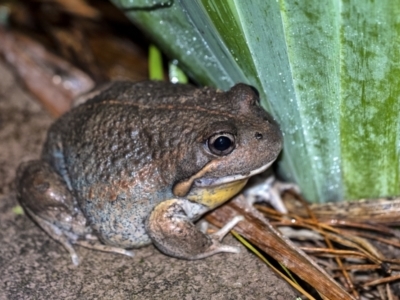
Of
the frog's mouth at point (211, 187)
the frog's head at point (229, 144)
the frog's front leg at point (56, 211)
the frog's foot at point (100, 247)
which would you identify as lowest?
the frog's foot at point (100, 247)

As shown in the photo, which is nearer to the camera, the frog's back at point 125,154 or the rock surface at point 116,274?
the rock surface at point 116,274

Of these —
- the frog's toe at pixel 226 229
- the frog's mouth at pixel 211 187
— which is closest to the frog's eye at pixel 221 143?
the frog's mouth at pixel 211 187

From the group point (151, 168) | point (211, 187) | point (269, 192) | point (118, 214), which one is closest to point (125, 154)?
point (151, 168)

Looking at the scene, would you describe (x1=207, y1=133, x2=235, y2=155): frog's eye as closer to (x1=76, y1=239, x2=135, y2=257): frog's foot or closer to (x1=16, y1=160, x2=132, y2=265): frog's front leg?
(x1=76, y1=239, x2=135, y2=257): frog's foot

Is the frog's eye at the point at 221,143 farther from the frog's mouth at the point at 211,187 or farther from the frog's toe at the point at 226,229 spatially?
the frog's toe at the point at 226,229

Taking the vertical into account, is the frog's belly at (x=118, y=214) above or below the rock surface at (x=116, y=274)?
above

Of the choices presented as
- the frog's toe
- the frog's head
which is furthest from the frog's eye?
the frog's toe
